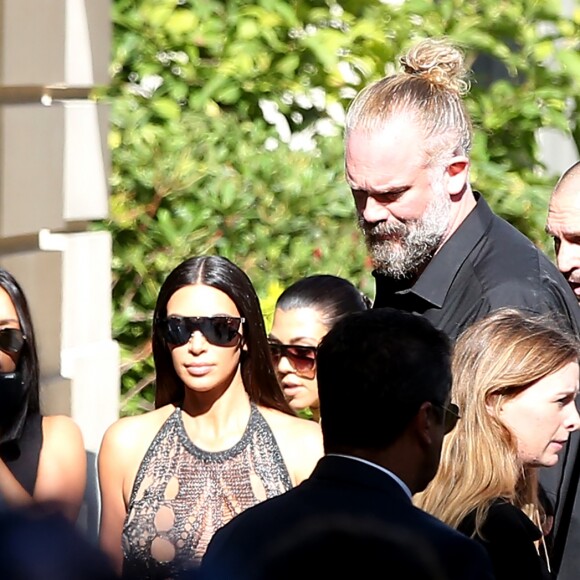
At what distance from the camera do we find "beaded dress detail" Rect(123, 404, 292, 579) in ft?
10.1

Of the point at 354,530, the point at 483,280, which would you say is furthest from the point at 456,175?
the point at 354,530

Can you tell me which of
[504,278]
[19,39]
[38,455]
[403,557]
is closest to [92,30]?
[19,39]

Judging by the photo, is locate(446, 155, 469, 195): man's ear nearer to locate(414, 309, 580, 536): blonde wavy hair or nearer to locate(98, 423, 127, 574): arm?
locate(414, 309, 580, 536): blonde wavy hair

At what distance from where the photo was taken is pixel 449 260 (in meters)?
3.02

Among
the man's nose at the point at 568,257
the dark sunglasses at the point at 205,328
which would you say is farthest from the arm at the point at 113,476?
the man's nose at the point at 568,257

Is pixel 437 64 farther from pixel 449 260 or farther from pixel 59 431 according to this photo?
pixel 59 431

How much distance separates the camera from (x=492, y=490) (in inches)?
93.0

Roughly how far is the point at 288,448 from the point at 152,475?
365 millimetres

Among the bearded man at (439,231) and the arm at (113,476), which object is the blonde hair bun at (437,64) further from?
the arm at (113,476)

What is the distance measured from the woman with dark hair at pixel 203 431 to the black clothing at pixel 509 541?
0.95 m

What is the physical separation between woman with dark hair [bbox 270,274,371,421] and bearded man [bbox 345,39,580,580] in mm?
422

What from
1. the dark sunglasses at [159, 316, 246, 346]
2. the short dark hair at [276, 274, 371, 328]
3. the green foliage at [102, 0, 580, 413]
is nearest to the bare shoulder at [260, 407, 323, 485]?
the dark sunglasses at [159, 316, 246, 346]

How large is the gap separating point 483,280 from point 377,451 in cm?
122

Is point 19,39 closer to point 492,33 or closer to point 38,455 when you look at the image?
point 38,455
